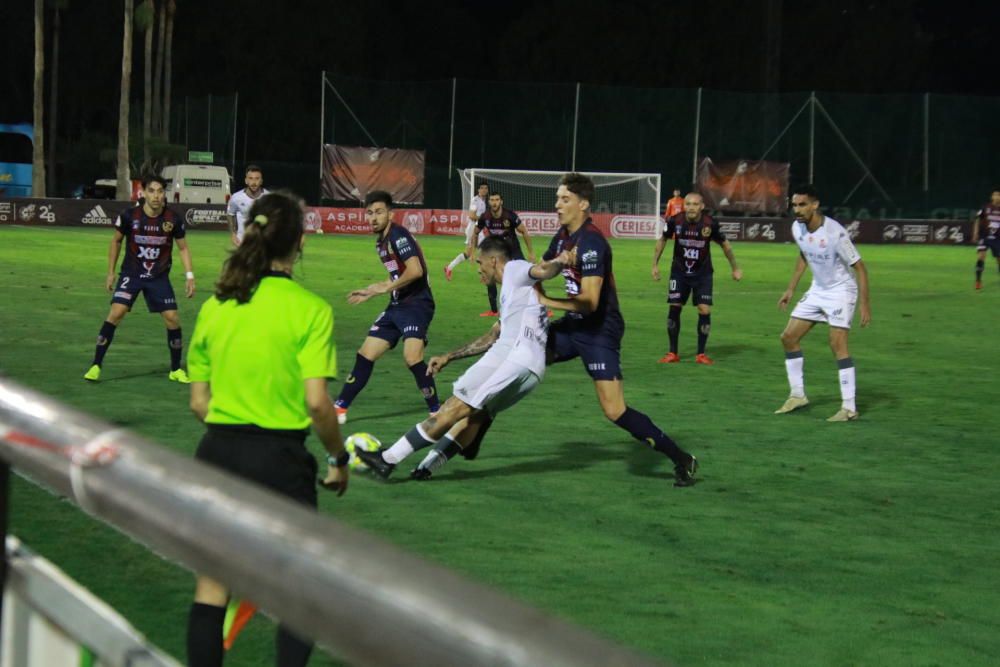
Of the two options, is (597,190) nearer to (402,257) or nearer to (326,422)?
(402,257)

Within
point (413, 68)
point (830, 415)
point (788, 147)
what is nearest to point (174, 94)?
point (413, 68)

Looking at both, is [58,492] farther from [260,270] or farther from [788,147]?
[788,147]

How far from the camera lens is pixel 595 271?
977 cm

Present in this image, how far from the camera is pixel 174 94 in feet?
267

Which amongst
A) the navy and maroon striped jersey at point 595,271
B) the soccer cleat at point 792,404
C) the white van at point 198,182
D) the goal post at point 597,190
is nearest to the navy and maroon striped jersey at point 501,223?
the soccer cleat at point 792,404

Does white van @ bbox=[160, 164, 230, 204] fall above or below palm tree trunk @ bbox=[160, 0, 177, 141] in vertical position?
below

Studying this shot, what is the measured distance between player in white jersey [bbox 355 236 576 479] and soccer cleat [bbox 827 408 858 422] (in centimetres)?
406

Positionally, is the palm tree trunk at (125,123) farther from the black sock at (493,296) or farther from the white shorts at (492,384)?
the white shorts at (492,384)

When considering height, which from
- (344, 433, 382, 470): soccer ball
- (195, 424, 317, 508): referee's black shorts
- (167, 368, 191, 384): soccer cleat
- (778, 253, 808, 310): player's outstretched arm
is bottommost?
(167, 368, 191, 384): soccer cleat

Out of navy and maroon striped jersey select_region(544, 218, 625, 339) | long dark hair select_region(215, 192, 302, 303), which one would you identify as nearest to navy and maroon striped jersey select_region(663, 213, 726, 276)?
navy and maroon striped jersey select_region(544, 218, 625, 339)

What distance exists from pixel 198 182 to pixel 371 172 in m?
8.66

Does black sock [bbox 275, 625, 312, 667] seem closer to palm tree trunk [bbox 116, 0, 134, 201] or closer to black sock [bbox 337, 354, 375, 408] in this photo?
black sock [bbox 337, 354, 375, 408]

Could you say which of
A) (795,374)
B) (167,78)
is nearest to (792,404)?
(795,374)

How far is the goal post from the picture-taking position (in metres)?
53.8
